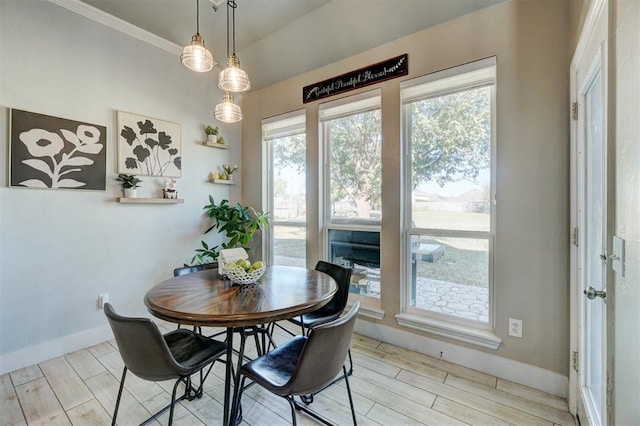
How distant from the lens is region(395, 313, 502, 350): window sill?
7.04 feet

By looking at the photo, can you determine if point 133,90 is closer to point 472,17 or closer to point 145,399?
point 145,399

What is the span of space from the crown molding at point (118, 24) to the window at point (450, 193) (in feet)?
8.70

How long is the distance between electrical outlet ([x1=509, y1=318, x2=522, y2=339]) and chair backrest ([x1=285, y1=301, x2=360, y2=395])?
1.48 meters

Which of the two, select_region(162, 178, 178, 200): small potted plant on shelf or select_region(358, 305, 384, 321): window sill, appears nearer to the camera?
select_region(358, 305, 384, 321): window sill

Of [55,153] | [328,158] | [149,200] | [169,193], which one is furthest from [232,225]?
[55,153]

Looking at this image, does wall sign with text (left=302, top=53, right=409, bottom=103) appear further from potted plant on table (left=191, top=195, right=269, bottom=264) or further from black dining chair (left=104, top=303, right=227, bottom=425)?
black dining chair (left=104, top=303, right=227, bottom=425)

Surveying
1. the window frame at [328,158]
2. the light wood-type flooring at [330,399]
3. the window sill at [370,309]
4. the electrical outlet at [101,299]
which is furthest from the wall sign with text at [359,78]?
the electrical outlet at [101,299]

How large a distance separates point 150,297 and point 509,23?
9.79 feet

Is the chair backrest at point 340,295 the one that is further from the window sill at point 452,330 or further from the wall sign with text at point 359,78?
the wall sign with text at point 359,78

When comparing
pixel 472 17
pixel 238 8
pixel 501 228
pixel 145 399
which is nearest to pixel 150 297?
pixel 145 399

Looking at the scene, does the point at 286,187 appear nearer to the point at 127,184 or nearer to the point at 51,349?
the point at 127,184

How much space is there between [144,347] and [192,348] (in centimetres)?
41

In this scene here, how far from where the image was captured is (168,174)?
3.19m

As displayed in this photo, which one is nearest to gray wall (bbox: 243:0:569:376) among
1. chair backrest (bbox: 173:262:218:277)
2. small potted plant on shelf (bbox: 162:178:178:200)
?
chair backrest (bbox: 173:262:218:277)
